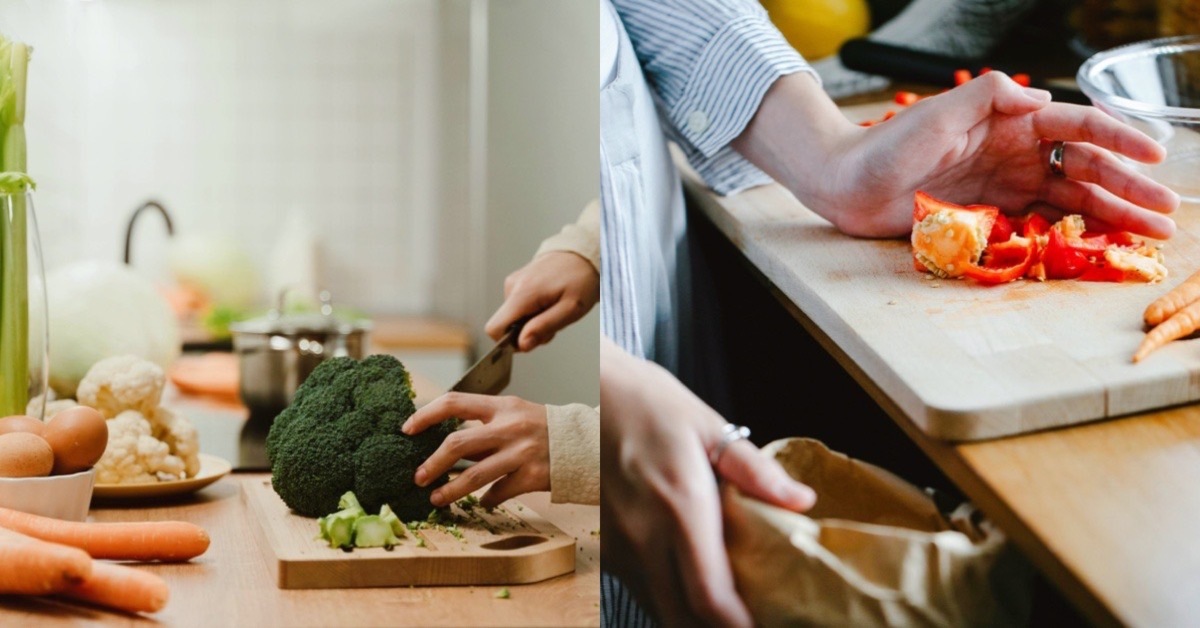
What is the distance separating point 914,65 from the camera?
3.47 ft

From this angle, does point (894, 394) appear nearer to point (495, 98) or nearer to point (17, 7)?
point (495, 98)

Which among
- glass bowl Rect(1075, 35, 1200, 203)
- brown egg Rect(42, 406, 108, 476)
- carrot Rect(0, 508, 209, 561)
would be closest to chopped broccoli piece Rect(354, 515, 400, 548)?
carrot Rect(0, 508, 209, 561)

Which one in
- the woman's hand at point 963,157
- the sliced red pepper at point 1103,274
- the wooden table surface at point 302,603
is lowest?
the wooden table surface at point 302,603

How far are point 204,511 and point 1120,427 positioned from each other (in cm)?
82

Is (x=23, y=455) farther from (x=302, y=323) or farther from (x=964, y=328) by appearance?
(x=964, y=328)

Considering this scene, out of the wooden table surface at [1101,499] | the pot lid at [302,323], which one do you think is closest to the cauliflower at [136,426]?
the pot lid at [302,323]

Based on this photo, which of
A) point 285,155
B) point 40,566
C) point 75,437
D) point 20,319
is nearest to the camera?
point 40,566

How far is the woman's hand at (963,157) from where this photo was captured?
0.92 metres

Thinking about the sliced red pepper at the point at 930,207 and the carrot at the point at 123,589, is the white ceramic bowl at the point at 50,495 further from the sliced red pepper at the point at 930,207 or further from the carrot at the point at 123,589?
the sliced red pepper at the point at 930,207

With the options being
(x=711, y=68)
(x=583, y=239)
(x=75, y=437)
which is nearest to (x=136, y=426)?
(x=75, y=437)

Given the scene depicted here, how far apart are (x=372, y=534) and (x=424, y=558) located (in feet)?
0.17

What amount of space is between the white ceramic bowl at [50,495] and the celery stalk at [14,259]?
0.14m

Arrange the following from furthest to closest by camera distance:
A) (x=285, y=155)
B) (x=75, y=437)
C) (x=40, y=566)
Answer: (x=285, y=155) < (x=75, y=437) < (x=40, y=566)

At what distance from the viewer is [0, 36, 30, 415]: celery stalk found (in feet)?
3.15
